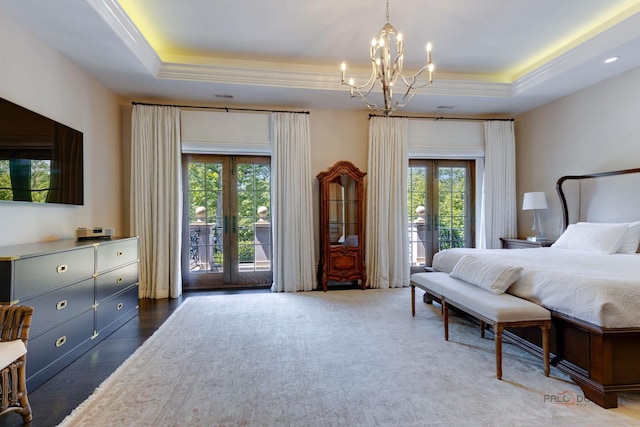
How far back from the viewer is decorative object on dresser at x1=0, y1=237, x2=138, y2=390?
2.05 m

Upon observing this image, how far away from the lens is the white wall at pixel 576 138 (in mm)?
3785

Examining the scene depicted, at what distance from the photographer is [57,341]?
233 cm

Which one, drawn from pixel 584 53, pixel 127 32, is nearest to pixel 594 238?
pixel 584 53

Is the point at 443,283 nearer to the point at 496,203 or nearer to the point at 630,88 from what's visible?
the point at 496,203

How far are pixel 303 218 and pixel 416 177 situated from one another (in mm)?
2246

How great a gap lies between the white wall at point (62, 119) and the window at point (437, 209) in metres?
4.63

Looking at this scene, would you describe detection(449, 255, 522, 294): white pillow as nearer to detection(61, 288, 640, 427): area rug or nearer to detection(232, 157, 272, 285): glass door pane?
detection(61, 288, 640, 427): area rug

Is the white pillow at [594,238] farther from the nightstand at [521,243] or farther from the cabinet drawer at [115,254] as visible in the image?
the cabinet drawer at [115,254]


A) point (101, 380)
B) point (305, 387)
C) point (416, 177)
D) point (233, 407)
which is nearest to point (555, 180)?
point (416, 177)

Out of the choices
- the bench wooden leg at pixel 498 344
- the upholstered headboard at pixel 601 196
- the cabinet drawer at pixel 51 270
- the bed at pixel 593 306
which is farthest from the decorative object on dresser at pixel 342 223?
the cabinet drawer at pixel 51 270

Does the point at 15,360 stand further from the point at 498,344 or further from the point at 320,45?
the point at 320,45

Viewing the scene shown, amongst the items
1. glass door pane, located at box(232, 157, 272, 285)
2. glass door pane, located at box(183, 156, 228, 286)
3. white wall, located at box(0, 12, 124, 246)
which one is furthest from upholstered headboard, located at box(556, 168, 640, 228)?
white wall, located at box(0, 12, 124, 246)

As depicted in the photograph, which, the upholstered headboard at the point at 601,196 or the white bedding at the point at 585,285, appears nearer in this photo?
the white bedding at the point at 585,285

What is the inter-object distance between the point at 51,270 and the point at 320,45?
11.4 feet
